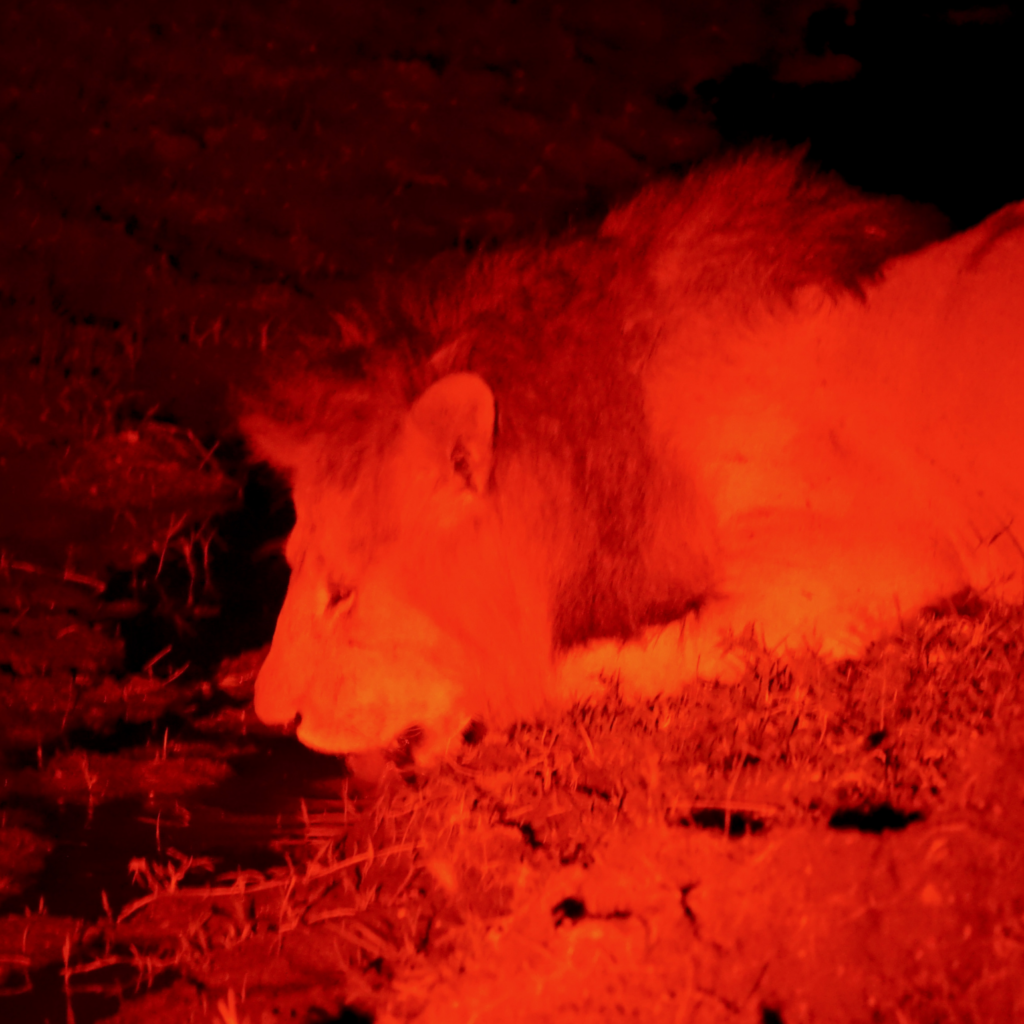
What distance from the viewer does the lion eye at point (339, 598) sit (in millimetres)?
3357

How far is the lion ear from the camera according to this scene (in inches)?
123

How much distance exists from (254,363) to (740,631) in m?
3.39

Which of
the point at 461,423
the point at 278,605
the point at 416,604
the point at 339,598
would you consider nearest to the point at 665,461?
the point at 461,423

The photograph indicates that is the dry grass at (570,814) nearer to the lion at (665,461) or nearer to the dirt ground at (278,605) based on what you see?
the dirt ground at (278,605)

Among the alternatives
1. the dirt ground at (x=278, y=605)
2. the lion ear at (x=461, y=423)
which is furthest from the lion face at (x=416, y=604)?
the dirt ground at (x=278, y=605)

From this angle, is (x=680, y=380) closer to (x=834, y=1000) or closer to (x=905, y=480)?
(x=905, y=480)

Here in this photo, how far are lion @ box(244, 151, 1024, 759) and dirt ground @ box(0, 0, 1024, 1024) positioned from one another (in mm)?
200

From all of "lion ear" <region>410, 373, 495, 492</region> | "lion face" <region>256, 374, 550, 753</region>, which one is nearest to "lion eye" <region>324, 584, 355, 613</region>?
"lion face" <region>256, 374, 550, 753</region>

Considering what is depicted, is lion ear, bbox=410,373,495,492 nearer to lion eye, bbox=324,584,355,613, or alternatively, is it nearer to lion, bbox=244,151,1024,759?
lion, bbox=244,151,1024,759

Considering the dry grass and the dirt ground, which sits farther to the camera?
the dry grass

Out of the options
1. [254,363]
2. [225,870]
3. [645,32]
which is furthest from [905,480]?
[645,32]

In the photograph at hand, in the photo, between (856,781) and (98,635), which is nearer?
(856,781)

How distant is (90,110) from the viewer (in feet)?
23.7

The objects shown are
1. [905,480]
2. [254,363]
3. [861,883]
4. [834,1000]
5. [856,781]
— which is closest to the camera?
[834,1000]
